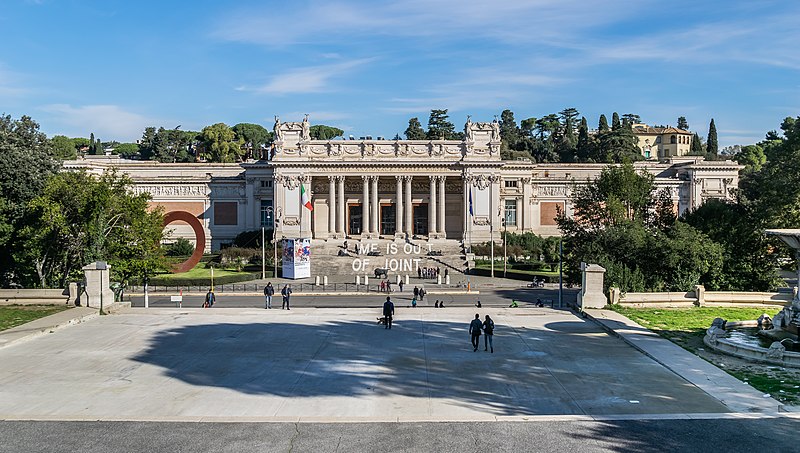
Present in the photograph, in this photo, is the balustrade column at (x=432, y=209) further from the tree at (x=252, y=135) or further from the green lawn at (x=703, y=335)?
the tree at (x=252, y=135)

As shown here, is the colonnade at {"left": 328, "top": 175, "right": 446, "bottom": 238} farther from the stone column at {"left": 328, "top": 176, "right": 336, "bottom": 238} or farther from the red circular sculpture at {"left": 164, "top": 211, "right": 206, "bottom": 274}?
the red circular sculpture at {"left": 164, "top": 211, "right": 206, "bottom": 274}

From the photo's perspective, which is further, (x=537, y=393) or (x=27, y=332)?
(x=27, y=332)

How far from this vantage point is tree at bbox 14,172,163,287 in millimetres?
44312

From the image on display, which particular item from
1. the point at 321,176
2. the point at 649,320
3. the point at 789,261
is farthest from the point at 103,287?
the point at 321,176

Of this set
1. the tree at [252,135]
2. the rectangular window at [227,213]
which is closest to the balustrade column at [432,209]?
the rectangular window at [227,213]

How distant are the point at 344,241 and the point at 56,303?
49.9 metres

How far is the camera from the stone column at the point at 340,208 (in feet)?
300

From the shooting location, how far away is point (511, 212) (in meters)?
98.5

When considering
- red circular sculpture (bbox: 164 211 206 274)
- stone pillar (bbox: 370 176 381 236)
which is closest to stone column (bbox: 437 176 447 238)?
stone pillar (bbox: 370 176 381 236)

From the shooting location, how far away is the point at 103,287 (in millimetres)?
36625

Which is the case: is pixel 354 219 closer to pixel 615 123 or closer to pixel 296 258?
pixel 296 258

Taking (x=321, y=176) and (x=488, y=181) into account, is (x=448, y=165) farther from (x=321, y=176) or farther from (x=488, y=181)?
(x=321, y=176)

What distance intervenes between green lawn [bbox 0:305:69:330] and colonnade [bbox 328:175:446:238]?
56.0 m

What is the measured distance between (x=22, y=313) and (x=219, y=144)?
98.3m
